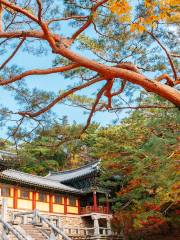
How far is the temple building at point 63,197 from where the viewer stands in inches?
844

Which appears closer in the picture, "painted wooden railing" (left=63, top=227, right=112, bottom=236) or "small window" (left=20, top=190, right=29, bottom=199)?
"small window" (left=20, top=190, right=29, bottom=199)

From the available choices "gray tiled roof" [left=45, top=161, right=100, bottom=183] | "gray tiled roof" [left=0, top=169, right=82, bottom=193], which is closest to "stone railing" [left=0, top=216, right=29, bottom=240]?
"gray tiled roof" [left=0, top=169, right=82, bottom=193]

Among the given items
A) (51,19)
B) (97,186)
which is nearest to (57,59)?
(51,19)

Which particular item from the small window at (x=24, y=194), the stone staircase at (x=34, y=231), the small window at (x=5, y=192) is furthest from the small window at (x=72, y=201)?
the stone staircase at (x=34, y=231)

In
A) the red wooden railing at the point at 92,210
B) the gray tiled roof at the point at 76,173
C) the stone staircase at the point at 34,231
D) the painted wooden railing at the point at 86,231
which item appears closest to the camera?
the stone staircase at the point at 34,231

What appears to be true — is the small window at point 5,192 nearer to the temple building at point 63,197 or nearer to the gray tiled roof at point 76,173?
the temple building at point 63,197

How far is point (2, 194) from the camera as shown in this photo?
2066 centimetres

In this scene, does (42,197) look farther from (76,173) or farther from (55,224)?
(76,173)

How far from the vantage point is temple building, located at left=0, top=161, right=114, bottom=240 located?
21.4 meters

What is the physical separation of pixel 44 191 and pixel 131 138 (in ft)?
38.9

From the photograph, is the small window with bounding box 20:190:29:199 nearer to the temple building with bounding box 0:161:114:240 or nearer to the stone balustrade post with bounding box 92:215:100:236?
the temple building with bounding box 0:161:114:240

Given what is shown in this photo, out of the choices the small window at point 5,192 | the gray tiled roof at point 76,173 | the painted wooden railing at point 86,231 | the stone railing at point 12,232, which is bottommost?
the stone railing at point 12,232

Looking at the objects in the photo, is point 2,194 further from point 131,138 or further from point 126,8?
point 126,8

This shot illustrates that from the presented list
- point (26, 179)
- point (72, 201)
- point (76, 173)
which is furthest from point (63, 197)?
point (76, 173)
